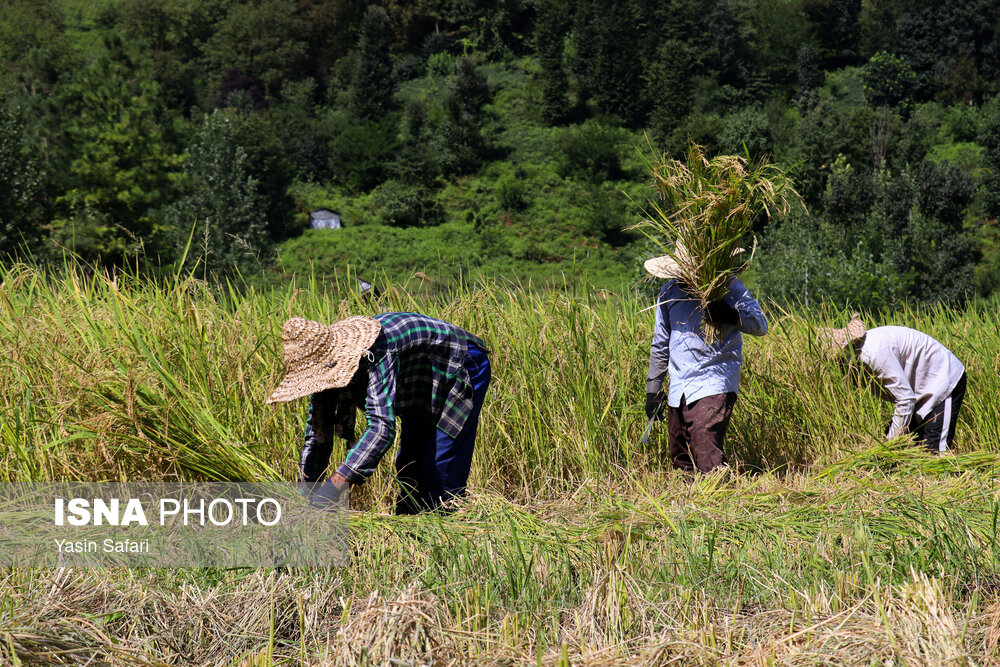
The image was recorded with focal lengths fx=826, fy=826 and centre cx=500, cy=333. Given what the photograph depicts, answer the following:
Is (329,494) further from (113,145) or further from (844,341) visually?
(113,145)

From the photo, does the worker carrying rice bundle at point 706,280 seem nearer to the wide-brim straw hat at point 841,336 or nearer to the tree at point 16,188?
the wide-brim straw hat at point 841,336

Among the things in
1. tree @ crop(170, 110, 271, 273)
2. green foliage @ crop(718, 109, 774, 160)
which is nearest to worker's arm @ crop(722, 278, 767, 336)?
tree @ crop(170, 110, 271, 273)

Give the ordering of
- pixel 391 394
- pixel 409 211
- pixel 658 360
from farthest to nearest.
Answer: pixel 409 211
pixel 658 360
pixel 391 394

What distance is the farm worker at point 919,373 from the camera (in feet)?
13.2

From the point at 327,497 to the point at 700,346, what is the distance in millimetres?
1878

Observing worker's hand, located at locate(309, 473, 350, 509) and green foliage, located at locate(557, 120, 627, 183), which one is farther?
green foliage, located at locate(557, 120, 627, 183)

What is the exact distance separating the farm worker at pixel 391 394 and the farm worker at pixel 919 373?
2.11 metres

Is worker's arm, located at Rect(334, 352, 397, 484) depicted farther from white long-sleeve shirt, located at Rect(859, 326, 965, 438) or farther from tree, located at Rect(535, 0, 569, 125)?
tree, located at Rect(535, 0, 569, 125)

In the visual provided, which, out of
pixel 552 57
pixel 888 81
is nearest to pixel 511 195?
pixel 552 57

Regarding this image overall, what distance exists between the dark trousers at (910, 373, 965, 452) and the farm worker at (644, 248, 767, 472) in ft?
3.79

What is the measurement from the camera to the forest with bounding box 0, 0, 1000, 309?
2623 cm

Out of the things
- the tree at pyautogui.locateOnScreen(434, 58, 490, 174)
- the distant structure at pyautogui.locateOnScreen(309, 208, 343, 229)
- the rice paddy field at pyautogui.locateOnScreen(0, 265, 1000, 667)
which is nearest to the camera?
the rice paddy field at pyautogui.locateOnScreen(0, 265, 1000, 667)

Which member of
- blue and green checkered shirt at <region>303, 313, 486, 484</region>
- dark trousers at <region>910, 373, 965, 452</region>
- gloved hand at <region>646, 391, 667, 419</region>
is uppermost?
blue and green checkered shirt at <region>303, 313, 486, 484</region>

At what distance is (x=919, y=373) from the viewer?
4141 millimetres
